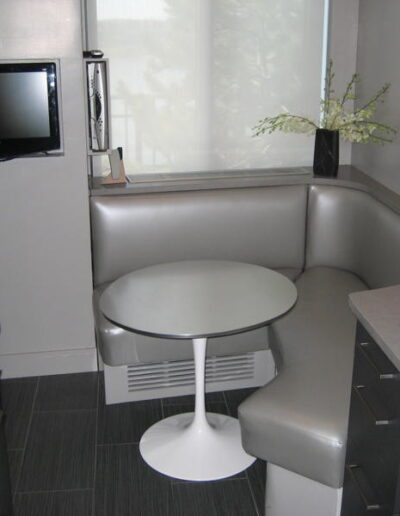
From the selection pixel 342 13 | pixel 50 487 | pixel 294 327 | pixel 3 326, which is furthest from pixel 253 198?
pixel 50 487

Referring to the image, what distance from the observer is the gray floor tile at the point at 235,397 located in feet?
11.2

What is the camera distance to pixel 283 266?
12.6 feet

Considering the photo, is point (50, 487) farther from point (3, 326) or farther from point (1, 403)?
point (3, 326)

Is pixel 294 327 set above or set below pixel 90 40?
below

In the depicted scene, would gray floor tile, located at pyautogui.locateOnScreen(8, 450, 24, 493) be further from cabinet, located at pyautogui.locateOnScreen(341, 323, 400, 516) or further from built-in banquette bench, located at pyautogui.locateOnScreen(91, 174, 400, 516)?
cabinet, located at pyautogui.locateOnScreen(341, 323, 400, 516)

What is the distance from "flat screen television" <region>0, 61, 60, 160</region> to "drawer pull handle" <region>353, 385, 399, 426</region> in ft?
6.39

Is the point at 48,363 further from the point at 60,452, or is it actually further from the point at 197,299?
the point at 197,299

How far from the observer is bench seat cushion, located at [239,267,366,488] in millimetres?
2393

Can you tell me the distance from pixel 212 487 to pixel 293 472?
0.49m

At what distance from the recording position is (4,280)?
11.8 feet

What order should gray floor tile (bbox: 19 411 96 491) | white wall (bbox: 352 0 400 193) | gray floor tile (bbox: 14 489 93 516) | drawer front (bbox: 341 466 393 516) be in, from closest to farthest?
drawer front (bbox: 341 466 393 516) < gray floor tile (bbox: 14 489 93 516) < gray floor tile (bbox: 19 411 96 491) < white wall (bbox: 352 0 400 193)

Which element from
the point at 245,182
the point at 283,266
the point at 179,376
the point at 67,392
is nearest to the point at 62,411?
the point at 67,392

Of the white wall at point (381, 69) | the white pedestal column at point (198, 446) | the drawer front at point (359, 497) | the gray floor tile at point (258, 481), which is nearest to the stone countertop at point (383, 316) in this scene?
the drawer front at point (359, 497)

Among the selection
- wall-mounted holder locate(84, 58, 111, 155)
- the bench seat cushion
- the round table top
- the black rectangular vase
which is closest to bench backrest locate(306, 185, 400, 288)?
the black rectangular vase
